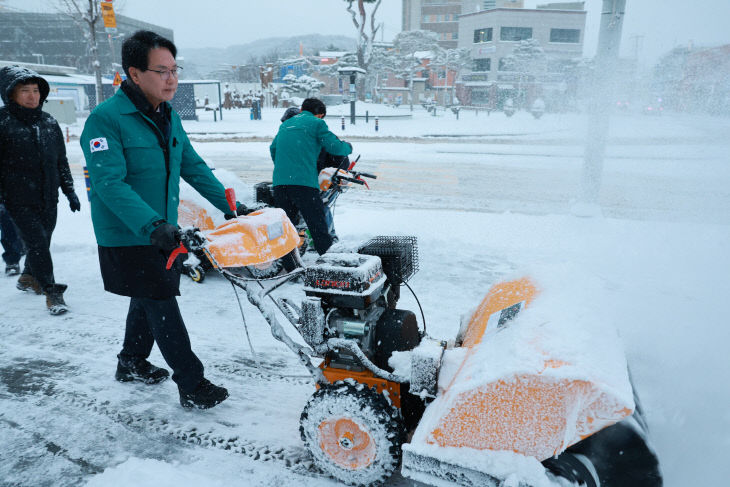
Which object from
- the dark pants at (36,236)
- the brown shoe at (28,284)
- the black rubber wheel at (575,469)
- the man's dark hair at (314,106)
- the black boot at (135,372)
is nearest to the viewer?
the black rubber wheel at (575,469)

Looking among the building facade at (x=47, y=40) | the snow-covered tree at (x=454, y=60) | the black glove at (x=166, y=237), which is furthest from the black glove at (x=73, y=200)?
the building facade at (x=47, y=40)

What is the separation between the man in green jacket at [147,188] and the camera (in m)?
2.31

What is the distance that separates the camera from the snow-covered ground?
7.77 ft

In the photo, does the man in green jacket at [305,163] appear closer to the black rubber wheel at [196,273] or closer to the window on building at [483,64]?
the black rubber wheel at [196,273]

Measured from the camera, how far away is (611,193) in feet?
31.5

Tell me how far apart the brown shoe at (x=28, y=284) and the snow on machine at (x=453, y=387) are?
327 centimetres

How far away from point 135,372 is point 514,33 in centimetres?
5981

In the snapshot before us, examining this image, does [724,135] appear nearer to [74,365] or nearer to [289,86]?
[74,365]

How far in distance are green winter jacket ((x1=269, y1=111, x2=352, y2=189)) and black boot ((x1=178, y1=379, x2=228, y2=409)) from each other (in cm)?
230

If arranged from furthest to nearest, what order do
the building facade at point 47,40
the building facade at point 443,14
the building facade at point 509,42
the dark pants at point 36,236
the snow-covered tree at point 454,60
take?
the building facade at point 443,14, the building facade at point 47,40, the snow-covered tree at point 454,60, the building facade at point 509,42, the dark pants at point 36,236

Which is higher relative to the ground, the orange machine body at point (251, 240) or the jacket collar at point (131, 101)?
the jacket collar at point (131, 101)

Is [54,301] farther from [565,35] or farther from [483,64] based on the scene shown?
[565,35]

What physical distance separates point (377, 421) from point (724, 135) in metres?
22.2

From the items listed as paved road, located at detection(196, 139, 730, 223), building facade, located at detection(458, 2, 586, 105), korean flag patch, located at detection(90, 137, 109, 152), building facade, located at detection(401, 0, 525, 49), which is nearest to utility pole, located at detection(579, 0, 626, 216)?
paved road, located at detection(196, 139, 730, 223)
